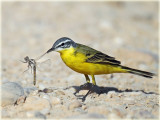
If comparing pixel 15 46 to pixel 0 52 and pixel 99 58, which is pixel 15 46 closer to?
pixel 0 52

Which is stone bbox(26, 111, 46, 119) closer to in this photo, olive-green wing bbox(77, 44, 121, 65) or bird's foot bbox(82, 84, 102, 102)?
bird's foot bbox(82, 84, 102, 102)

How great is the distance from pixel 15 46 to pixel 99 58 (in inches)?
227

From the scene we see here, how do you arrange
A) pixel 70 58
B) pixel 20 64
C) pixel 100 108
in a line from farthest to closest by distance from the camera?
pixel 20 64 → pixel 70 58 → pixel 100 108

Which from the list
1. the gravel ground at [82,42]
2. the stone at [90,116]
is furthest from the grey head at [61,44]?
the stone at [90,116]

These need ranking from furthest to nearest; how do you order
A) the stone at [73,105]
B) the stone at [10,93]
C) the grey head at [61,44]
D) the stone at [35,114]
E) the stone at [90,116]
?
the grey head at [61,44] < the stone at [10,93] < the stone at [73,105] < the stone at [35,114] < the stone at [90,116]

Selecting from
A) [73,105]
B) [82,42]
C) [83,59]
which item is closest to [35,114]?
[73,105]

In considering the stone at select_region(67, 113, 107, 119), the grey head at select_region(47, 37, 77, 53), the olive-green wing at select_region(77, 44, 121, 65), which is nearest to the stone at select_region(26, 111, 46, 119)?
the stone at select_region(67, 113, 107, 119)

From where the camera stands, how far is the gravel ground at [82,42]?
6.64 m

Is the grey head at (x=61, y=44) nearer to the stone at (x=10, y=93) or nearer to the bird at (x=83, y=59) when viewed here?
the bird at (x=83, y=59)

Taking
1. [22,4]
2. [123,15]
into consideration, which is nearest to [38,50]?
[22,4]

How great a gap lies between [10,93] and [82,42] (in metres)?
7.01

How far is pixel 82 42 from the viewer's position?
44.8ft

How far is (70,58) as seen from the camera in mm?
7809

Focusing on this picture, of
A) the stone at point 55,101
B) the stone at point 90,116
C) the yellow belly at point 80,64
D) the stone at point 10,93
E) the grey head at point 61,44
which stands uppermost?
the grey head at point 61,44
